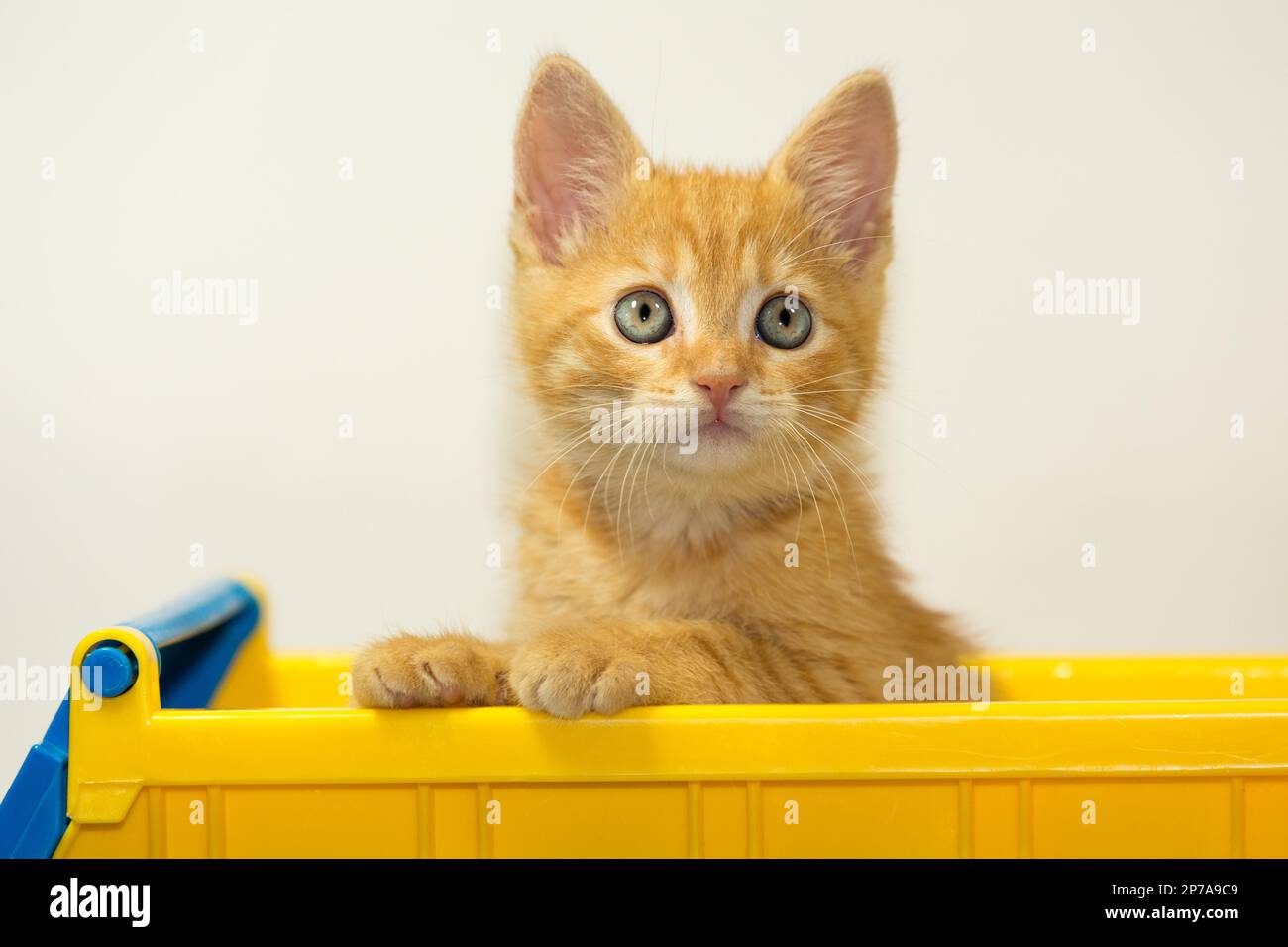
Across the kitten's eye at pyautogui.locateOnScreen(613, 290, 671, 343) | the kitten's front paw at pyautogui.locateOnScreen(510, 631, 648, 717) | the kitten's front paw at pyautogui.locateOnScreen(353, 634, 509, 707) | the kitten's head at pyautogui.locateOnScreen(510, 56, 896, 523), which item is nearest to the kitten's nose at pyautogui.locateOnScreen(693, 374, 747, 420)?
the kitten's head at pyautogui.locateOnScreen(510, 56, 896, 523)

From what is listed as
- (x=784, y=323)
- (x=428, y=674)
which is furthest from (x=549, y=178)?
(x=428, y=674)

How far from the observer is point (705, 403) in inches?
70.7

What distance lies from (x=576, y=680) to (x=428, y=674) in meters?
0.23

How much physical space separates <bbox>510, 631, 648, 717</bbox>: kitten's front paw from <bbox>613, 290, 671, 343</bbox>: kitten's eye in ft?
1.84

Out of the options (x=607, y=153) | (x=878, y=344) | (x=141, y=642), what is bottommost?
(x=141, y=642)

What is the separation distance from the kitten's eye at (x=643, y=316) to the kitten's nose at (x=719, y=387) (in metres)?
0.19

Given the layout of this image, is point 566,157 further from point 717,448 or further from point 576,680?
point 576,680

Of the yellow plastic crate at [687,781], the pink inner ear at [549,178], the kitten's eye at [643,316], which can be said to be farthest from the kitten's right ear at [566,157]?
the yellow plastic crate at [687,781]

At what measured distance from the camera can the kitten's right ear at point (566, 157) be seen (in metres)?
2.09
